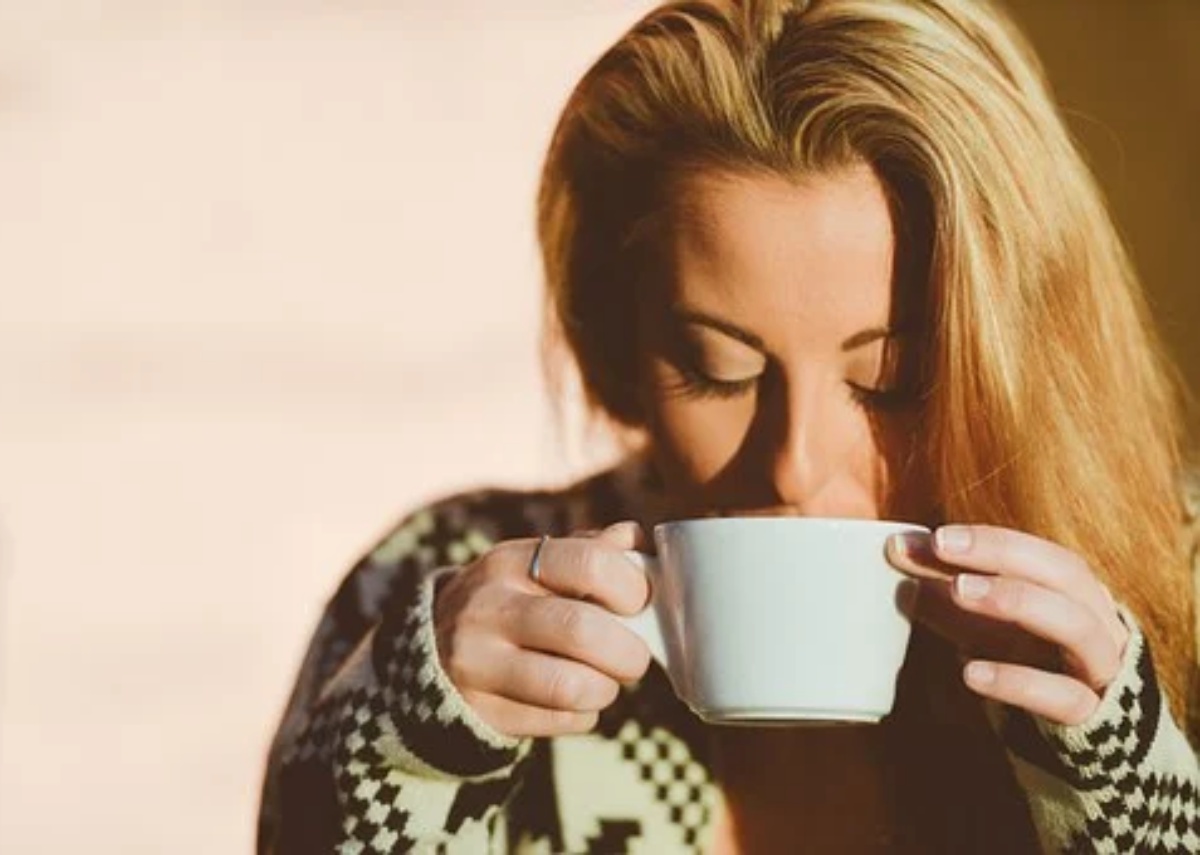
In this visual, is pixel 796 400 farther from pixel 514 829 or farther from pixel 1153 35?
pixel 1153 35

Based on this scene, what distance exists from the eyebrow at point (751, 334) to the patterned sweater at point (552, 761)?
9.2 inches

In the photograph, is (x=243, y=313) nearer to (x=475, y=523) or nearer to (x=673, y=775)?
(x=475, y=523)

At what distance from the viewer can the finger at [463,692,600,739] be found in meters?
0.97

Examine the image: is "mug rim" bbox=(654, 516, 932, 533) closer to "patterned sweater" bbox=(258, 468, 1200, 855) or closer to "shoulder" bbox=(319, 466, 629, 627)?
"patterned sweater" bbox=(258, 468, 1200, 855)

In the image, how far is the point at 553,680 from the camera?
0.95 meters

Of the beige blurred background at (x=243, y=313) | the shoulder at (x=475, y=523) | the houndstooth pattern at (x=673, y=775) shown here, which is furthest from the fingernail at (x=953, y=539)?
the beige blurred background at (x=243, y=313)

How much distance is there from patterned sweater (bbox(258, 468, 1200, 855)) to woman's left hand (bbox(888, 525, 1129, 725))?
0.02m

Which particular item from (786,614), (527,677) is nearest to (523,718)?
(527,677)

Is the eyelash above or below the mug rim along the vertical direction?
above

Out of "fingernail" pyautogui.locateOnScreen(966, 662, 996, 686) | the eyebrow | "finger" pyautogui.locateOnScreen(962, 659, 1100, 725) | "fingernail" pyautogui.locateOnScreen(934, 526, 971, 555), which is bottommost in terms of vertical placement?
"finger" pyautogui.locateOnScreen(962, 659, 1100, 725)

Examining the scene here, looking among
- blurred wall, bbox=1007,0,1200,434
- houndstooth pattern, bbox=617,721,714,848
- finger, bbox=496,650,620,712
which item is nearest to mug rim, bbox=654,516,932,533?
finger, bbox=496,650,620,712

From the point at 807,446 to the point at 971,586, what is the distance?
22cm

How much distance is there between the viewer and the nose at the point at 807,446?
1.08 m

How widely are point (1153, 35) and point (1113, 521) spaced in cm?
104
